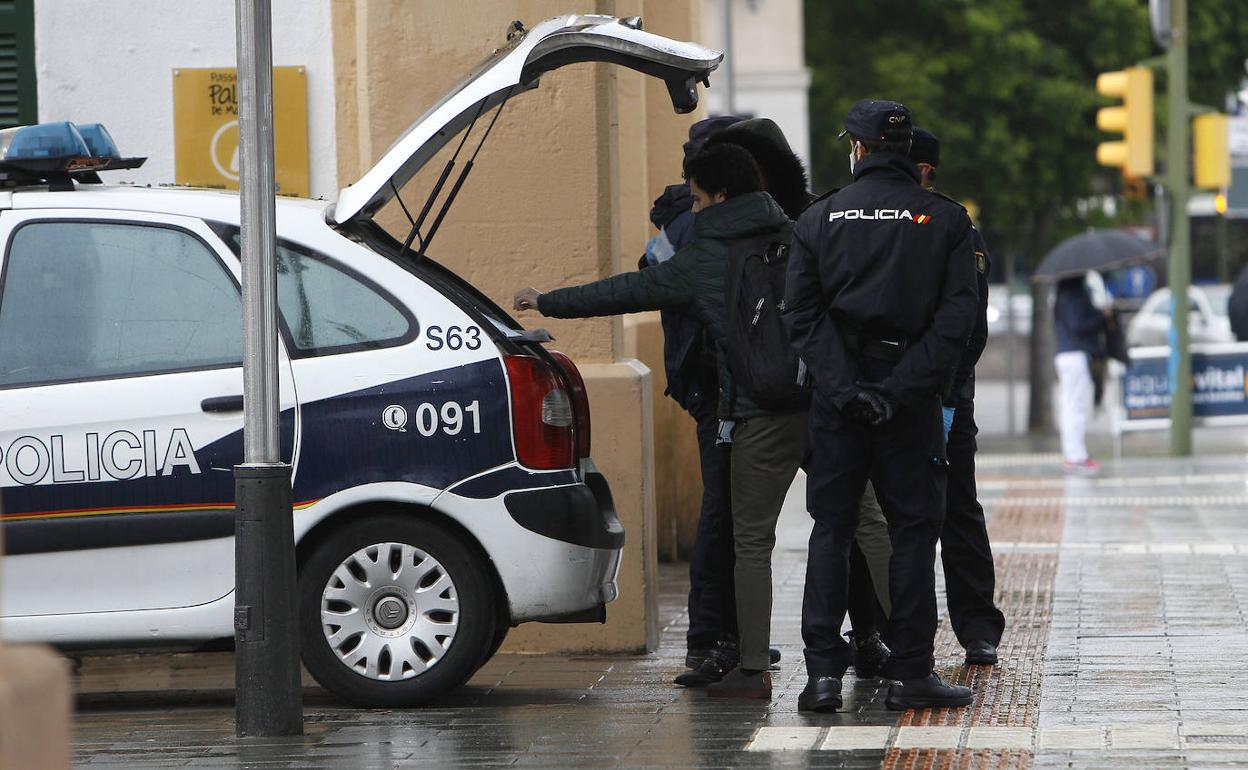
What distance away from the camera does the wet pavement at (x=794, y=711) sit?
19.6ft

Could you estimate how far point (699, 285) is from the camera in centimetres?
702

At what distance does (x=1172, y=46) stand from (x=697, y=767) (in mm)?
15391

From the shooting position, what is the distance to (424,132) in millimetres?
7008

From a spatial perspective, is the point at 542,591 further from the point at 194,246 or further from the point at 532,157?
the point at 532,157

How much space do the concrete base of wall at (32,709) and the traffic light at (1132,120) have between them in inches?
666

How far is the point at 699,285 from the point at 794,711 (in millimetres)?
1470

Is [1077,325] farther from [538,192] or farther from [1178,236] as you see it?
[538,192]

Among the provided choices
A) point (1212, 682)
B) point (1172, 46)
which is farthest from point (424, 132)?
point (1172, 46)

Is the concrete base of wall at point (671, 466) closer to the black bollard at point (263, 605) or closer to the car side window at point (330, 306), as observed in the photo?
the car side window at point (330, 306)

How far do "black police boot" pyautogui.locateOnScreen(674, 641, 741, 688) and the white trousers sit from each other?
10555 mm

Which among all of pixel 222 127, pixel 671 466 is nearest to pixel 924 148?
pixel 222 127

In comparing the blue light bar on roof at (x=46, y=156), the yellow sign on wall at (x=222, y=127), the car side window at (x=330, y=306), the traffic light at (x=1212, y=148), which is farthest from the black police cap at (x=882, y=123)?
the traffic light at (x=1212, y=148)

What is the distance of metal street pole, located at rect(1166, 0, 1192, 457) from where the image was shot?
19.3 m

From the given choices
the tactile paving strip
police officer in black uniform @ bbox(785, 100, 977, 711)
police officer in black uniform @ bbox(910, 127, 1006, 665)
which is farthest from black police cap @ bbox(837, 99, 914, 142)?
the tactile paving strip
